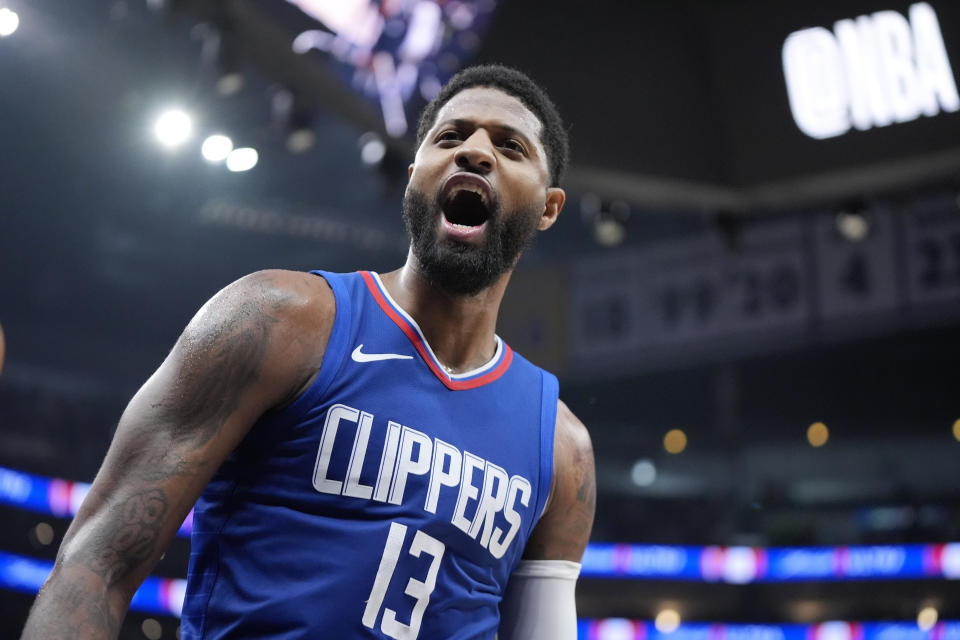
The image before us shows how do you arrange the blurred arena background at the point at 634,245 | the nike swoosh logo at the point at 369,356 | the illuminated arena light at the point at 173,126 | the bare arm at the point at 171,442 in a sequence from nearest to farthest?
the bare arm at the point at 171,442 → the nike swoosh logo at the point at 369,356 → the blurred arena background at the point at 634,245 → the illuminated arena light at the point at 173,126

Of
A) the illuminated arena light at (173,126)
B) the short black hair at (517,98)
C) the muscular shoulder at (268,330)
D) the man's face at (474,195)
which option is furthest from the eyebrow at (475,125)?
the illuminated arena light at (173,126)

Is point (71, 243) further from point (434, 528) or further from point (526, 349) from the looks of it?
point (434, 528)

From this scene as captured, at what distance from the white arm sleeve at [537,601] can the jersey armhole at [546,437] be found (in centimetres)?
11

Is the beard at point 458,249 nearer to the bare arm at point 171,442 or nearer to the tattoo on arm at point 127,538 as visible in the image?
the bare arm at point 171,442

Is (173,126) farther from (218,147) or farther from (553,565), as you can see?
(553,565)

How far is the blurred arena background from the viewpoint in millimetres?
4770

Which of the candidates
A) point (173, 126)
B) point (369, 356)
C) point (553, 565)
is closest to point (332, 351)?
point (369, 356)

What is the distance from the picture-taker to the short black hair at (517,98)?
6.35 feet

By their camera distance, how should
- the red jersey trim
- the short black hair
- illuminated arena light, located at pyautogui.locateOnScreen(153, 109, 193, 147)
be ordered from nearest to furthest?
the red jersey trim < the short black hair < illuminated arena light, located at pyautogui.locateOnScreen(153, 109, 193, 147)

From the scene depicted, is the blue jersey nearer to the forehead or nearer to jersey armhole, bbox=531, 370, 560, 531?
jersey armhole, bbox=531, 370, 560, 531

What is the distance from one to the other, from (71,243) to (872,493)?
45.0ft

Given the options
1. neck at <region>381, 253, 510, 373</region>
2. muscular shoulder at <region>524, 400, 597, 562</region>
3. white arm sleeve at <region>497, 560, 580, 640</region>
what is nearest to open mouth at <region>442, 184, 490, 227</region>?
neck at <region>381, 253, 510, 373</region>

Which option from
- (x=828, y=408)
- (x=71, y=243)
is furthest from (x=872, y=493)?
(x=71, y=243)

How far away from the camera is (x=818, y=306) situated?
34.3 ft
